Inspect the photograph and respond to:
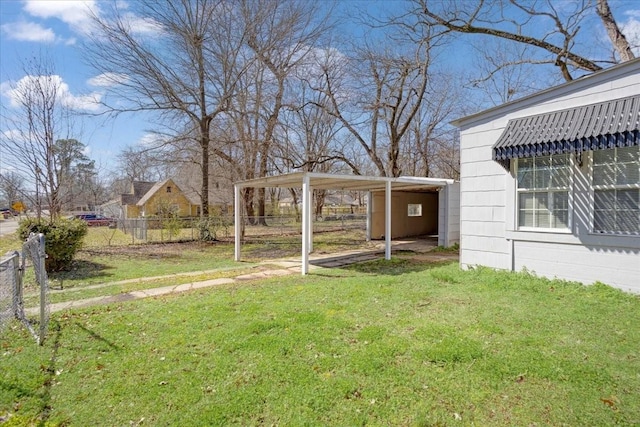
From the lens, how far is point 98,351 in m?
3.90

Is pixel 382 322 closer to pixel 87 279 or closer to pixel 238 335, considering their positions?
pixel 238 335

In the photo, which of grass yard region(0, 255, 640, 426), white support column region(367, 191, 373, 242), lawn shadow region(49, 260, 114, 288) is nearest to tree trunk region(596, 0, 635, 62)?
white support column region(367, 191, 373, 242)

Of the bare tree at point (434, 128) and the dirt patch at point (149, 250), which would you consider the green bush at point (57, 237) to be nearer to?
the dirt patch at point (149, 250)

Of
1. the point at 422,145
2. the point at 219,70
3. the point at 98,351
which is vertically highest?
the point at 219,70

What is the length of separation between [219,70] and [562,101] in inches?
534

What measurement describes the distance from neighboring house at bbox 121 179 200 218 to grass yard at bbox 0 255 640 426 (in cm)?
2993

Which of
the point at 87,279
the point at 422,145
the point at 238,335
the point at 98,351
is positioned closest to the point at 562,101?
the point at 238,335

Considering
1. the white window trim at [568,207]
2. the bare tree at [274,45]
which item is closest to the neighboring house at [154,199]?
the bare tree at [274,45]

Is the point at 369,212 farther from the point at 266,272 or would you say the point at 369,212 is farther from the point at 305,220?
the point at 266,272

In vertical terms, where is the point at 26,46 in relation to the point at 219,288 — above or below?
above

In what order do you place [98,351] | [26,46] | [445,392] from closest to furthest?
[445,392], [98,351], [26,46]

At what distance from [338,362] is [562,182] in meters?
5.38

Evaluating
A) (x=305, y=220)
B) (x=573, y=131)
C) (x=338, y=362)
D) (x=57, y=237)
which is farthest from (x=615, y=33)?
(x=57, y=237)

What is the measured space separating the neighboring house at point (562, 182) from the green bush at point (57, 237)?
9789mm
